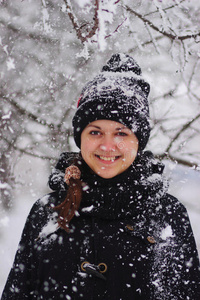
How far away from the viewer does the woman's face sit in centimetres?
182

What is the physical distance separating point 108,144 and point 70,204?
0.48m

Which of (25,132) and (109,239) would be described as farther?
(25,132)

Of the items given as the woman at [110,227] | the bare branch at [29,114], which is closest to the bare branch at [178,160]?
the bare branch at [29,114]

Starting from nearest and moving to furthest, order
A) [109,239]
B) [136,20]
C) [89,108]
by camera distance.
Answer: [109,239] < [89,108] < [136,20]

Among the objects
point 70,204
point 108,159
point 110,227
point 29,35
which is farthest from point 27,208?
point 108,159

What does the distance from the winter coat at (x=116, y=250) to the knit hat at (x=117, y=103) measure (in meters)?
0.31

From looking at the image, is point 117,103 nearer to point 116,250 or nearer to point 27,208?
point 116,250

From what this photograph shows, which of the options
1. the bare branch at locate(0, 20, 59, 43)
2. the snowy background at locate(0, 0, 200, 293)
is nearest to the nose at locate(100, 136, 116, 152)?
the snowy background at locate(0, 0, 200, 293)

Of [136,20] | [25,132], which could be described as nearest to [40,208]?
[25,132]

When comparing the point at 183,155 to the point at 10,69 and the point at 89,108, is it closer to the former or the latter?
the point at 89,108

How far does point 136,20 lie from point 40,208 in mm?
2857

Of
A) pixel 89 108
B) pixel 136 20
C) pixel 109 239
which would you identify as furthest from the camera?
pixel 136 20

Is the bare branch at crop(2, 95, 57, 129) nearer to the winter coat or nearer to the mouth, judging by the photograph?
the winter coat

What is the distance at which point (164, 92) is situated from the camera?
3797 mm
